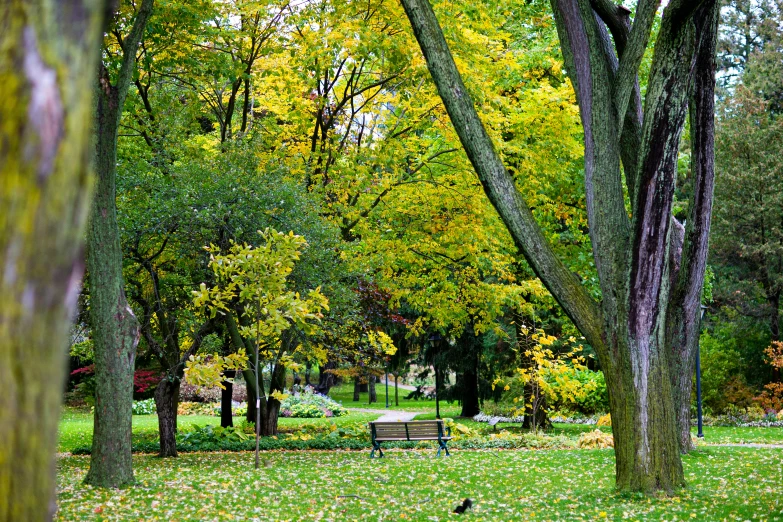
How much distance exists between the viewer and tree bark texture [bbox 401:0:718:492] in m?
8.03

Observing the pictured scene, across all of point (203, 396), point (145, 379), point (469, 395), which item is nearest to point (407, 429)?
point (145, 379)

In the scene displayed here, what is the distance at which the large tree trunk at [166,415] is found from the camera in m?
14.1

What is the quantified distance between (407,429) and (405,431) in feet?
0.21

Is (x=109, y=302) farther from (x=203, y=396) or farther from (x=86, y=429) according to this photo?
(x=203, y=396)

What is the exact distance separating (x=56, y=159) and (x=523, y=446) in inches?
668

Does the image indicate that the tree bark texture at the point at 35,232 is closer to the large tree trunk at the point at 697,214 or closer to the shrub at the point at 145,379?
the large tree trunk at the point at 697,214

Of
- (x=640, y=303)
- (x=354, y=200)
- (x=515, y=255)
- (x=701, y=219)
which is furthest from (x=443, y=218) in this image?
(x=640, y=303)

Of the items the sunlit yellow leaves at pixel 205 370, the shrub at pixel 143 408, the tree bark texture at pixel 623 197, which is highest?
the tree bark texture at pixel 623 197

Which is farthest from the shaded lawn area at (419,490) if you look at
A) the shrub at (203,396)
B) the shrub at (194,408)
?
the shrub at (203,396)

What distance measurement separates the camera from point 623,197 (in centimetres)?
848

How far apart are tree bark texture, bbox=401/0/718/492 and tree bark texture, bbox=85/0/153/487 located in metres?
4.22

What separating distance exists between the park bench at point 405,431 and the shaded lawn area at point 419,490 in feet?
2.62

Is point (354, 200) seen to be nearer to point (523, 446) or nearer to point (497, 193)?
point (523, 446)

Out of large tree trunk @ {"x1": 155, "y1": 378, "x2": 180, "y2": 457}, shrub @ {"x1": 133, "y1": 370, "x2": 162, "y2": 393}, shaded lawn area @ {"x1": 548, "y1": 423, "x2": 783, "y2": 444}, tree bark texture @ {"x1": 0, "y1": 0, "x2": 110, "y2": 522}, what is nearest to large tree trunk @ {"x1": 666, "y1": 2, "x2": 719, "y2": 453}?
tree bark texture @ {"x1": 0, "y1": 0, "x2": 110, "y2": 522}
